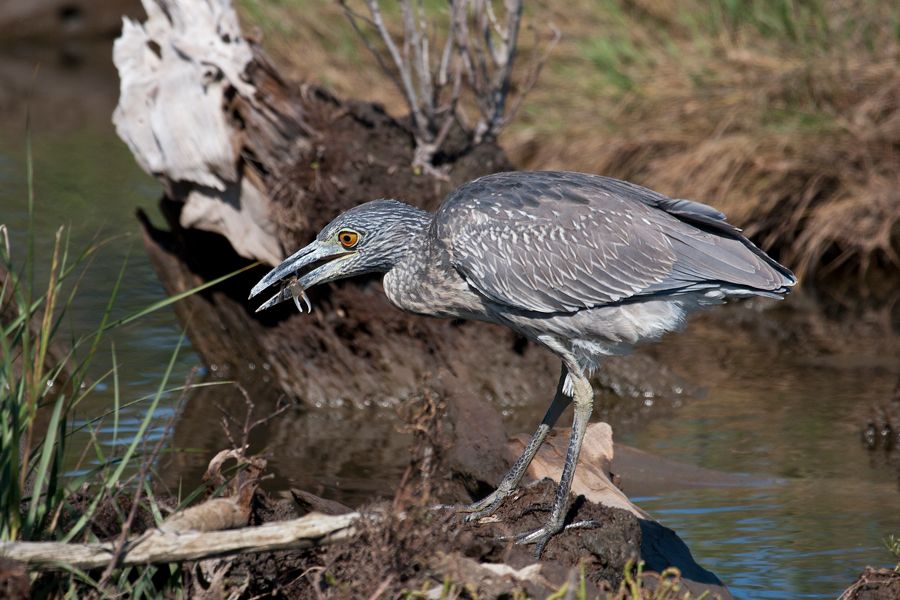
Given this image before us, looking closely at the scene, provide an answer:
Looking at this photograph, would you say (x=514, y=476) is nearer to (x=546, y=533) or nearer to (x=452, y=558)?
(x=546, y=533)

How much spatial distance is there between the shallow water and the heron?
1214mm

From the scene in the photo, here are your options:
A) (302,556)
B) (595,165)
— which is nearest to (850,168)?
(595,165)

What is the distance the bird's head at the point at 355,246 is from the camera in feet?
17.6

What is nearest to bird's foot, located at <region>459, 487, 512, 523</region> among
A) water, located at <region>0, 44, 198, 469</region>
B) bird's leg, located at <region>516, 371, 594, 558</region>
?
bird's leg, located at <region>516, 371, 594, 558</region>

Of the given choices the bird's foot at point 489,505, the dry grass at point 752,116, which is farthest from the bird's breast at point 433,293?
the dry grass at point 752,116

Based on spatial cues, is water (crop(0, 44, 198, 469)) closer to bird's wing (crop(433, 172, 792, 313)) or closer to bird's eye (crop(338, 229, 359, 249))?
bird's eye (crop(338, 229, 359, 249))

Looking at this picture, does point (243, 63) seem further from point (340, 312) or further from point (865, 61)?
point (865, 61)

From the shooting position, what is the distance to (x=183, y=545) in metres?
3.68

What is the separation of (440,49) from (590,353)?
27.1ft

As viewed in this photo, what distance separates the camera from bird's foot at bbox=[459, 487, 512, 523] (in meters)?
5.23

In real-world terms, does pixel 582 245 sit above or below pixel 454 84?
above

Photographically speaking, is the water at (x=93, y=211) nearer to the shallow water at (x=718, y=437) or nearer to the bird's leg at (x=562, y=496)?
the shallow water at (x=718, y=437)

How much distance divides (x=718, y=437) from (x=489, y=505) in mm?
2812

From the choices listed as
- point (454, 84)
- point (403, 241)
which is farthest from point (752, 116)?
point (403, 241)
